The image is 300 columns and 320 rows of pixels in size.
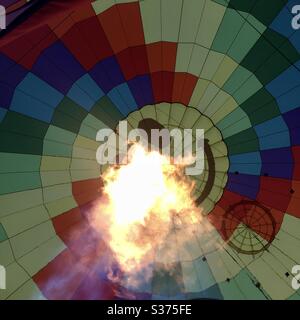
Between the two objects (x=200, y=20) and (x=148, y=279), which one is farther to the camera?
(x=148, y=279)

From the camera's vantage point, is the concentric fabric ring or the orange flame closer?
the concentric fabric ring

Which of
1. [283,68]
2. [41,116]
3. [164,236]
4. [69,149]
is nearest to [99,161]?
[69,149]

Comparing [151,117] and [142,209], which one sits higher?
[151,117]

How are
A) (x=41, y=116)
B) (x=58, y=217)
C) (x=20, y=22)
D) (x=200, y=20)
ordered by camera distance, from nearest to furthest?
(x=20, y=22)
(x=200, y=20)
(x=41, y=116)
(x=58, y=217)

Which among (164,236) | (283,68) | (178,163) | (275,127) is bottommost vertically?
(164,236)

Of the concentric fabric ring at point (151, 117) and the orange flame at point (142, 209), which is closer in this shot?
the concentric fabric ring at point (151, 117)

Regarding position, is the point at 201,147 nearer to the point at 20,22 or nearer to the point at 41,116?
the point at 41,116

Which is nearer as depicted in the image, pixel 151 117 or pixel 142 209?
pixel 151 117

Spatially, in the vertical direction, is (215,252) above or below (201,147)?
below
